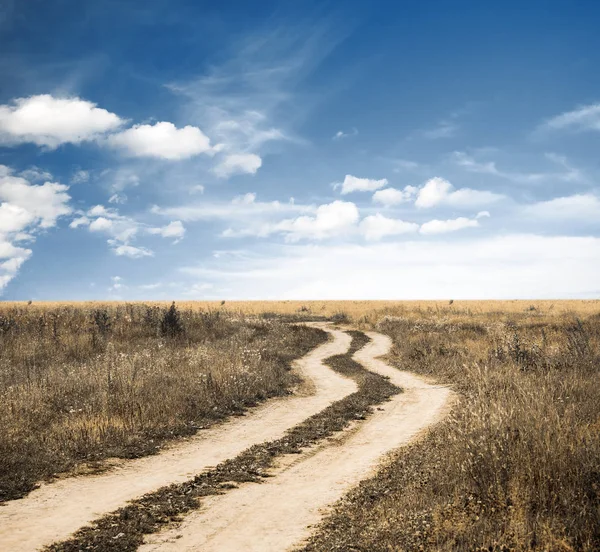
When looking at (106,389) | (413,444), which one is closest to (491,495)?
(413,444)

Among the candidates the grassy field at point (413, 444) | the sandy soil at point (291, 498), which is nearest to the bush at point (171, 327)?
the grassy field at point (413, 444)

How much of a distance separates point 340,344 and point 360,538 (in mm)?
25647

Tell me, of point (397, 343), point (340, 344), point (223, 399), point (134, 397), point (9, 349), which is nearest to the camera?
point (134, 397)

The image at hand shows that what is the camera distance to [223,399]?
14.3m

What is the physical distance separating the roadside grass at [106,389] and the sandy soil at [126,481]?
0.48m

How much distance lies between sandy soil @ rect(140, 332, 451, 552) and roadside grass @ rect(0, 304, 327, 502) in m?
3.20

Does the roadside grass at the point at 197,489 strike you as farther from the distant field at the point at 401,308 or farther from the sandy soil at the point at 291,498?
the distant field at the point at 401,308

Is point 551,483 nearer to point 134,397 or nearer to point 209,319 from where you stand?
point 134,397

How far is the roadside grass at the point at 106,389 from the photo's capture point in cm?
980

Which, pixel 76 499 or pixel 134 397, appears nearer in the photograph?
pixel 76 499

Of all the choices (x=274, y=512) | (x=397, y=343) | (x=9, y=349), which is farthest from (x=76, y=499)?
(x=397, y=343)

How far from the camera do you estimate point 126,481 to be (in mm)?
8445

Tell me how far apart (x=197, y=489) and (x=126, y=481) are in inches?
57.6

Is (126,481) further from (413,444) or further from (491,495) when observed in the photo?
(491,495)
